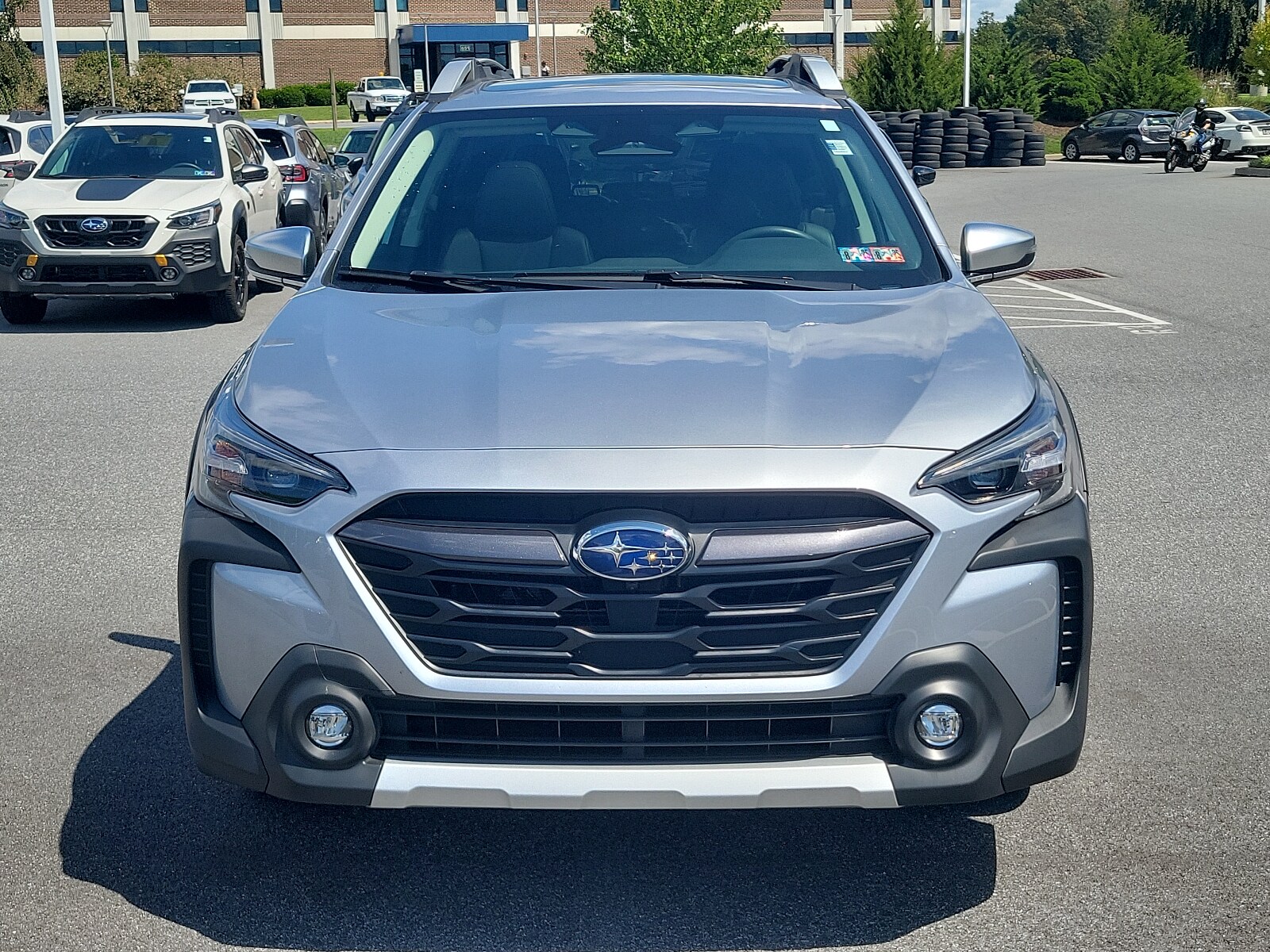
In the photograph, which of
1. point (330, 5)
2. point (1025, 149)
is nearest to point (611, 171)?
point (1025, 149)

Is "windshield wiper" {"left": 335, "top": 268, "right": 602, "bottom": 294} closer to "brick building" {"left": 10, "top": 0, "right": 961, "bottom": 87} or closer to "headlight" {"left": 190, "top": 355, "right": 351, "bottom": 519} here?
"headlight" {"left": 190, "top": 355, "right": 351, "bottom": 519}

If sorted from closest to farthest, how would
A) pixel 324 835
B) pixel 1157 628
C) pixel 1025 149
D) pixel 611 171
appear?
1. pixel 324 835
2. pixel 611 171
3. pixel 1157 628
4. pixel 1025 149

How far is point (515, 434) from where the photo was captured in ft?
10.00

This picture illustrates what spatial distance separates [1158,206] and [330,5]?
72220mm

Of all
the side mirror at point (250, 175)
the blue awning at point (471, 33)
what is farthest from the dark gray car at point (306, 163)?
the blue awning at point (471, 33)

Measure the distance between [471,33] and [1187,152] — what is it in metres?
58.4

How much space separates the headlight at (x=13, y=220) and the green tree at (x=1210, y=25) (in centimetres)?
6914

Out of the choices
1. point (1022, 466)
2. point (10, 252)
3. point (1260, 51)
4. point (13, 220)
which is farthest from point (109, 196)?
point (1260, 51)

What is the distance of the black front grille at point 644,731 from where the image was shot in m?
2.98

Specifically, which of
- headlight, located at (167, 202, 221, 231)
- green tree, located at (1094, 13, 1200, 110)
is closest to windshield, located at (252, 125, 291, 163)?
headlight, located at (167, 202, 221, 231)

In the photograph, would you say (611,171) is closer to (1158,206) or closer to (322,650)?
(322,650)

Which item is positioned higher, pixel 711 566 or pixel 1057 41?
pixel 1057 41

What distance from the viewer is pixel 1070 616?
312 centimetres

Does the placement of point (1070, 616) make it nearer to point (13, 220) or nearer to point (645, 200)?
point (645, 200)
